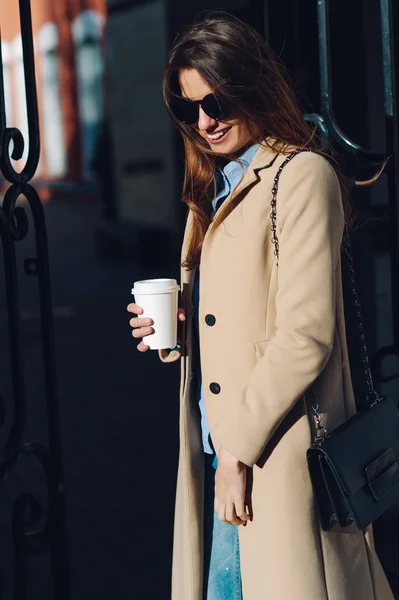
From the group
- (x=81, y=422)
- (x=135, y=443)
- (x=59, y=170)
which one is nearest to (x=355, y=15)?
(x=135, y=443)

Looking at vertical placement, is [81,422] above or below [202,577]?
below

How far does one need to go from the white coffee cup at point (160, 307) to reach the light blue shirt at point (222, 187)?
13 centimetres

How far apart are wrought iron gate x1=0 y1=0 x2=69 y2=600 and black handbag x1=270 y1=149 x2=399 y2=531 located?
75 centimetres

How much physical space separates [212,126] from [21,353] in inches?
32.7

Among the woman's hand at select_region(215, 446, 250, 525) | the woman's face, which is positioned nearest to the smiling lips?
the woman's face

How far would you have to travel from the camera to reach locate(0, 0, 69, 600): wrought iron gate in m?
2.48

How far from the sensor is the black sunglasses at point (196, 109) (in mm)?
2104

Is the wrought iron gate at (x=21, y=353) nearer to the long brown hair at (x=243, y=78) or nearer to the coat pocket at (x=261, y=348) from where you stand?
the long brown hair at (x=243, y=78)

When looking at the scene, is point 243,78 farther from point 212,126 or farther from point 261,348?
point 261,348

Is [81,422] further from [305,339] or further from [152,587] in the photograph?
[305,339]

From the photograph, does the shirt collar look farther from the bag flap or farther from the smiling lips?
the bag flap

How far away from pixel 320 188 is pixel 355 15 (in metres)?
1.81

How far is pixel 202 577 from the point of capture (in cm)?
237


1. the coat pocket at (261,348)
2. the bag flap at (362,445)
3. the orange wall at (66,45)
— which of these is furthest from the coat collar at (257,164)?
the orange wall at (66,45)
